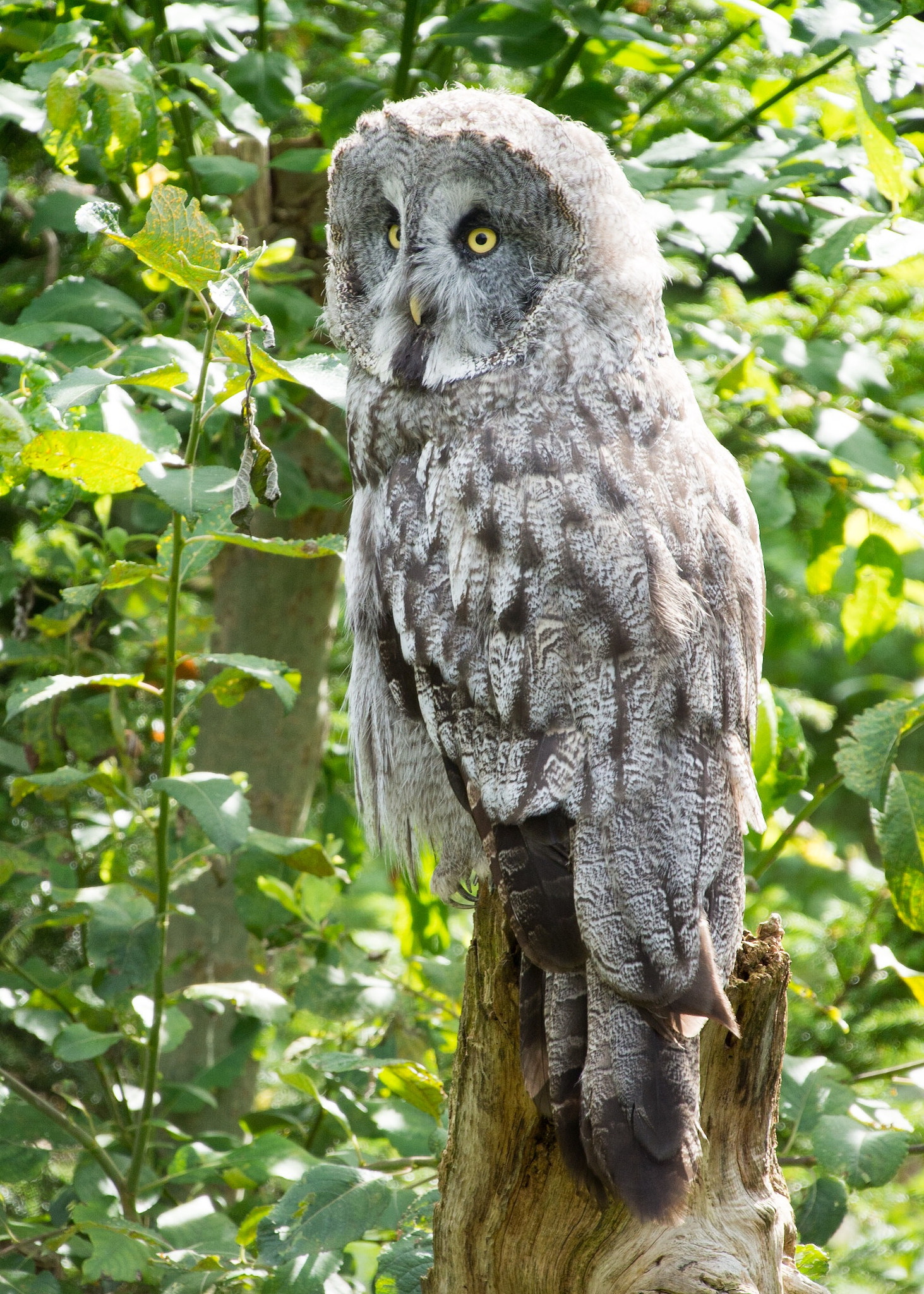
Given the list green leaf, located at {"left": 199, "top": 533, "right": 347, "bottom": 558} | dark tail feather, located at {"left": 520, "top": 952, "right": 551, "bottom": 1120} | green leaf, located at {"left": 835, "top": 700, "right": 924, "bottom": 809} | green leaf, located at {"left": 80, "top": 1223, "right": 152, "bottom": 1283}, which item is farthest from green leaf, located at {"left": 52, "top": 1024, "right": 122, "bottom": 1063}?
green leaf, located at {"left": 835, "top": 700, "right": 924, "bottom": 809}

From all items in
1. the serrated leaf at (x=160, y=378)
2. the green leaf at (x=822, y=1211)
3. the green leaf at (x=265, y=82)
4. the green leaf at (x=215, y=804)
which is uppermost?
the green leaf at (x=265, y=82)

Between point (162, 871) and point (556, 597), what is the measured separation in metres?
0.78

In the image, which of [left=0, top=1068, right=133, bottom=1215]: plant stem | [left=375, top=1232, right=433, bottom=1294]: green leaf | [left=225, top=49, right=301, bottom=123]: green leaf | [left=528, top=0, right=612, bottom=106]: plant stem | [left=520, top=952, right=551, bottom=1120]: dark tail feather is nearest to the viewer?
[left=520, top=952, right=551, bottom=1120]: dark tail feather

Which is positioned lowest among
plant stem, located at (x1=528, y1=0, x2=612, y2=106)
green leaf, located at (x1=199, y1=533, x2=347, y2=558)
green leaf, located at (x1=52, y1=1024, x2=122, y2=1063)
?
green leaf, located at (x1=52, y1=1024, x2=122, y2=1063)

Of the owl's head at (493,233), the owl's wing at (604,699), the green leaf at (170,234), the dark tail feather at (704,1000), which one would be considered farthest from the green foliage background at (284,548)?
the dark tail feather at (704,1000)

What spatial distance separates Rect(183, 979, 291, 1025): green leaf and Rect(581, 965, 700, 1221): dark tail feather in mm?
650

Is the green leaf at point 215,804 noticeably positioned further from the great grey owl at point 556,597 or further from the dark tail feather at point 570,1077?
the dark tail feather at point 570,1077

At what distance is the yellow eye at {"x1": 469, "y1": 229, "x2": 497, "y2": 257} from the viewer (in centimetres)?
178

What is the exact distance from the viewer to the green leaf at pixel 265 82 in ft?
6.64

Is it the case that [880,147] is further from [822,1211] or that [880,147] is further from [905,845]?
[822,1211]

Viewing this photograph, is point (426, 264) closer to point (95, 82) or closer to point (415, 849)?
point (95, 82)

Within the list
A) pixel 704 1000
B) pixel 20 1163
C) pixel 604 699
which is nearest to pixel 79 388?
pixel 604 699

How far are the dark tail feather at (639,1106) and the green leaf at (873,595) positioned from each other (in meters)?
0.96

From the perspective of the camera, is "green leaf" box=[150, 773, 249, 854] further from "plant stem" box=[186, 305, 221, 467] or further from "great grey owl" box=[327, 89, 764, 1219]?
"plant stem" box=[186, 305, 221, 467]
